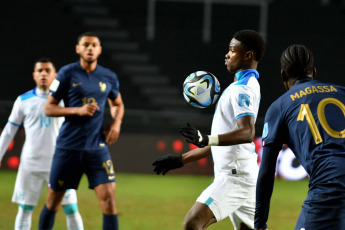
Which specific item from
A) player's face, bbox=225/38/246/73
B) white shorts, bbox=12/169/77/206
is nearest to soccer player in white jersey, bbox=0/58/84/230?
white shorts, bbox=12/169/77/206

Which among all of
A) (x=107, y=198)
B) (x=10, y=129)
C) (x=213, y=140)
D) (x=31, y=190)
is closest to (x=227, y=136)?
(x=213, y=140)

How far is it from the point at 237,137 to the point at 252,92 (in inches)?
17.0

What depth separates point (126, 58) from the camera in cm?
1681

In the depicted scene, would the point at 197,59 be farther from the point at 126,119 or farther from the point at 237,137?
the point at 237,137

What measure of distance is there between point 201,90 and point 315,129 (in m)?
1.56

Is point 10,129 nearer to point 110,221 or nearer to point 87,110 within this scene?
point 87,110

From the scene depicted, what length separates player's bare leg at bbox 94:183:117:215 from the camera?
5551 millimetres

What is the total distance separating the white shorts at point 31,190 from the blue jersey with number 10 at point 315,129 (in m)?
3.26

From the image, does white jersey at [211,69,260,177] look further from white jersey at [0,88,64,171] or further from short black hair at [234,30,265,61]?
white jersey at [0,88,64,171]

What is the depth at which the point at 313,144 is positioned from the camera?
322 centimetres

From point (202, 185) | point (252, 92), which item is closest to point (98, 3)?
point (202, 185)

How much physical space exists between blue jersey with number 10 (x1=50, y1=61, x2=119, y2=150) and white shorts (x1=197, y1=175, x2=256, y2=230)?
1.72 m

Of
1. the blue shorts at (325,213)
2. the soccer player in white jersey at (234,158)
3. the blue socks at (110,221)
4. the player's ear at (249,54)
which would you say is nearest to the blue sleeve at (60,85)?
the blue socks at (110,221)

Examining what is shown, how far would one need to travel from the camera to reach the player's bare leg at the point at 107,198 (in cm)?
555
